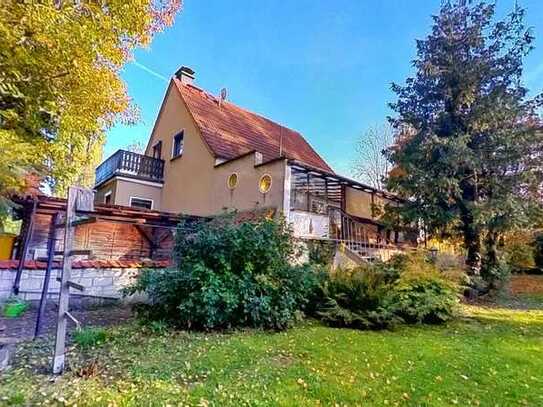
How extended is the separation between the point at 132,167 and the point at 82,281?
27.7ft

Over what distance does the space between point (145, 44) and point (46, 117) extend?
297 centimetres

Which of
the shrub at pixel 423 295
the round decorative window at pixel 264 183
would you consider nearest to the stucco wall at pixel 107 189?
the round decorative window at pixel 264 183

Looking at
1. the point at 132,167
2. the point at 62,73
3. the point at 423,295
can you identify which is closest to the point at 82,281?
the point at 62,73

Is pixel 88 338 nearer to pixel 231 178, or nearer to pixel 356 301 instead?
pixel 356 301

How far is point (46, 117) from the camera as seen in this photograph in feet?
25.4

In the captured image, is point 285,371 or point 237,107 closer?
point 285,371

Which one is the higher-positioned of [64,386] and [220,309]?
[220,309]


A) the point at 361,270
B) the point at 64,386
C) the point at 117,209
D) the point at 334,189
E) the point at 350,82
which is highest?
the point at 350,82

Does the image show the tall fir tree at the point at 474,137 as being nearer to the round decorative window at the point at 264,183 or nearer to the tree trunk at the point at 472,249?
the tree trunk at the point at 472,249

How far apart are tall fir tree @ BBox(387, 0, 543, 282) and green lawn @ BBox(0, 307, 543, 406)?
5.65 meters

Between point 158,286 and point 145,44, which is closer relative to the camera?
point 158,286

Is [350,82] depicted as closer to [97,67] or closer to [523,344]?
[97,67]

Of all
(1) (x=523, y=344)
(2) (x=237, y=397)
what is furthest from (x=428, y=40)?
(2) (x=237, y=397)

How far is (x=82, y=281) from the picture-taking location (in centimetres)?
795
